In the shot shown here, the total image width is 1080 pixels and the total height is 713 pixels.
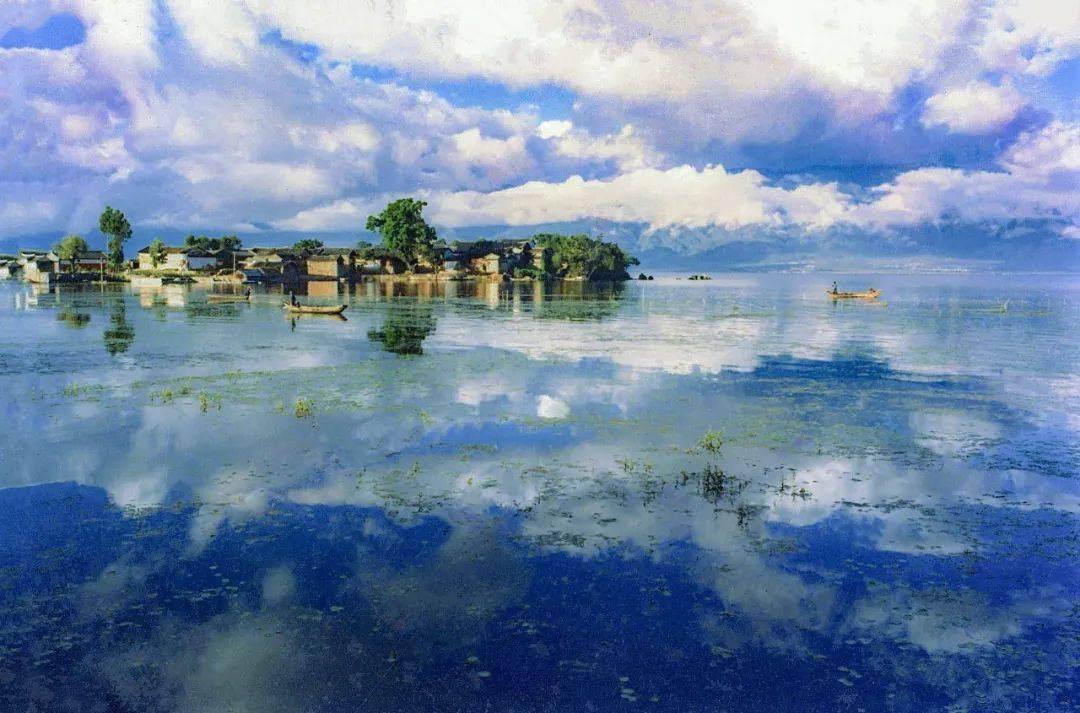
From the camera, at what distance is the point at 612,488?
A: 17.2 metres

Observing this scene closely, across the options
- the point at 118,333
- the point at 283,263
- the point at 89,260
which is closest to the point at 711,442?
the point at 118,333

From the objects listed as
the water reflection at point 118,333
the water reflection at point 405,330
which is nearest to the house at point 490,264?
the water reflection at point 405,330

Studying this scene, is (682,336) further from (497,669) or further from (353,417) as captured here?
(497,669)

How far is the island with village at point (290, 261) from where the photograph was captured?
502 feet

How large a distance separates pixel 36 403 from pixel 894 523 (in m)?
26.0

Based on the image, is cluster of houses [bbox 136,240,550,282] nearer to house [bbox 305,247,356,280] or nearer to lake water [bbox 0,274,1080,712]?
house [bbox 305,247,356,280]

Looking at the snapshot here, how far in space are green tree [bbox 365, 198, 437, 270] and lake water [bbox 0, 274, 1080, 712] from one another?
133 m

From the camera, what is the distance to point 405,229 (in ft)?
531

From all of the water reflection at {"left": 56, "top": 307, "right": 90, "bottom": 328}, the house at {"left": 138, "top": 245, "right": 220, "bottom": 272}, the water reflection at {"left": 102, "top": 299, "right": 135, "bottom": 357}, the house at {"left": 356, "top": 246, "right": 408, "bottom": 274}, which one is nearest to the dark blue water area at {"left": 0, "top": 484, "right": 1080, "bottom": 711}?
the water reflection at {"left": 102, "top": 299, "right": 135, "bottom": 357}

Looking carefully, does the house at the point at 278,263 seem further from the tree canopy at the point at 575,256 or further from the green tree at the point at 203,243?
the tree canopy at the point at 575,256

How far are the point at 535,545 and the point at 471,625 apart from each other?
117 inches

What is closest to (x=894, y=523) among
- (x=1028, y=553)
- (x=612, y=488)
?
(x=1028, y=553)

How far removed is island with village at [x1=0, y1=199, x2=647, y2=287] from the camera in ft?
502

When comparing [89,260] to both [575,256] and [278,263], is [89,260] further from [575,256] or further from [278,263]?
[575,256]
